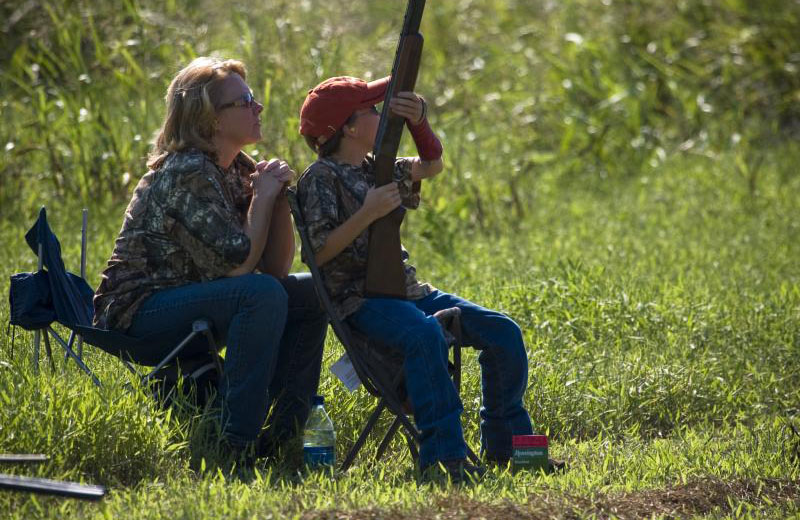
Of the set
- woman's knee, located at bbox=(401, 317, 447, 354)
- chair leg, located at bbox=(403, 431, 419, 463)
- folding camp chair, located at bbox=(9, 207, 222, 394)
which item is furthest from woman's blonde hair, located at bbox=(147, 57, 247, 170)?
chair leg, located at bbox=(403, 431, 419, 463)

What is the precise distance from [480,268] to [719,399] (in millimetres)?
2228

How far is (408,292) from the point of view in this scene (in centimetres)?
482

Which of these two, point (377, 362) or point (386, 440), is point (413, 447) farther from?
point (377, 362)

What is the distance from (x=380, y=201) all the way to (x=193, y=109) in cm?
82

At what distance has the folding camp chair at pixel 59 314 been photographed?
4.57m

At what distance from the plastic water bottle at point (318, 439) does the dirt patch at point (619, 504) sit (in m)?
0.78

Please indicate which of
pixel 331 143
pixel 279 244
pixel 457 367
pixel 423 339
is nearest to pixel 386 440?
pixel 457 367

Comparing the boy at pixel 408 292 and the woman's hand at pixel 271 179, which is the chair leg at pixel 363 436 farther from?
the woman's hand at pixel 271 179

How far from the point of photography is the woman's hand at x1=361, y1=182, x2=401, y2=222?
4.51 meters

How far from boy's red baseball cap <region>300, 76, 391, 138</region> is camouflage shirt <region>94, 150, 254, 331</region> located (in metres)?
0.42

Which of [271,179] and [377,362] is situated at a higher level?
[271,179]

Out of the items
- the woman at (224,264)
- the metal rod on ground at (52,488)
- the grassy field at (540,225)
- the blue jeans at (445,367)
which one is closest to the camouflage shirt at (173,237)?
the woman at (224,264)

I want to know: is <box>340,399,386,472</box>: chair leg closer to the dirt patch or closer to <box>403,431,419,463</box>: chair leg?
<box>403,431,419,463</box>: chair leg

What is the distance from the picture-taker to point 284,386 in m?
4.89
